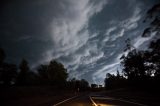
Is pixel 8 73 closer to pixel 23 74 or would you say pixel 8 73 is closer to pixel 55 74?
A: pixel 23 74

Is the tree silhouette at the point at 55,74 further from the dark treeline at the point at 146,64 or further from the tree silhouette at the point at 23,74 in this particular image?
the dark treeline at the point at 146,64

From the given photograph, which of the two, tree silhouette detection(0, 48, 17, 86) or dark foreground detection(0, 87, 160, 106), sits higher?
tree silhouette detection(0, 48, 17, 86)

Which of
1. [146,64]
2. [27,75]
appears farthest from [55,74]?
[146,64]

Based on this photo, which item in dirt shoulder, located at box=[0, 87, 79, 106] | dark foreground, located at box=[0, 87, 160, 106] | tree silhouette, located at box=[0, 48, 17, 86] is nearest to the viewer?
dark foreground, located at box=[0, 87, 160, 106]

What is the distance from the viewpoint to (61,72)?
327 ft

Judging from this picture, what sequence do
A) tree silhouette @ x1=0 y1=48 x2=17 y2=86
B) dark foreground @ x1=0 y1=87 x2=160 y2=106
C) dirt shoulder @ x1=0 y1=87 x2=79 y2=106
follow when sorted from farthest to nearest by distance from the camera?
tree silhouette @ x1=0 y1=48 x2=17 y2=86, dirt shoulder @ x1=0 y1=87 x2=79 y2=106, dark foreground @ x1=0 y1=87 x2=160 y2=106

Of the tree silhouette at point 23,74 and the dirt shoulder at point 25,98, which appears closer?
the dirt shoulder at point 25,98

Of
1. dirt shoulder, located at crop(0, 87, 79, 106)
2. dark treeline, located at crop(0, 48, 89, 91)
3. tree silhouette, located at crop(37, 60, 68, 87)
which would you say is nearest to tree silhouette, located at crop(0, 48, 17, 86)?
dark treeline, located at crop(0, 48, 89, 91)

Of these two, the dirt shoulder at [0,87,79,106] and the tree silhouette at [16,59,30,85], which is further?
the tree silhouette at [16,59,30,85]

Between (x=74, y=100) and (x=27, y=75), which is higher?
(x=27, y=75)

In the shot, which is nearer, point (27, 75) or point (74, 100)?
point (74, 100)

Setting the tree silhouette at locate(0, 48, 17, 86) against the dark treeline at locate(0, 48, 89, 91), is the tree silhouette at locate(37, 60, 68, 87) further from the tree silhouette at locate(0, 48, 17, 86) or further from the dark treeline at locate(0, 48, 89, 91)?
the tree silhouette at locate(0, 48, 17, 86)

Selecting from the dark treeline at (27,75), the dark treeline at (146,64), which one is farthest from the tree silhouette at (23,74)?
the dark treeline at (146,64)

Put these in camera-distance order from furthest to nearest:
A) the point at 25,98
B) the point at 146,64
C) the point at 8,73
Answer: the point at 8,73, the point at 146,64, the point at 25,98
